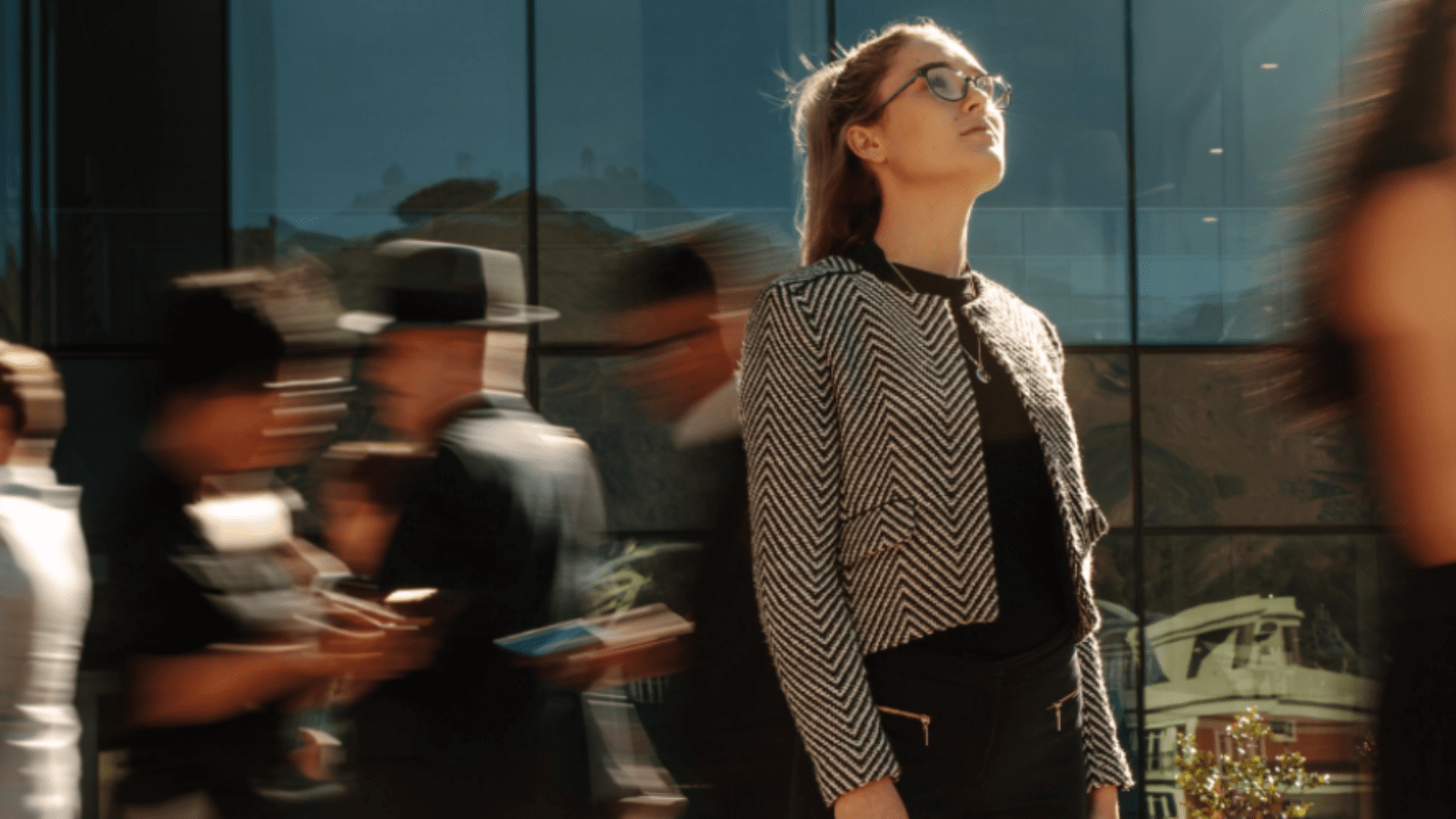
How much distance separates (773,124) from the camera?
6.35 m

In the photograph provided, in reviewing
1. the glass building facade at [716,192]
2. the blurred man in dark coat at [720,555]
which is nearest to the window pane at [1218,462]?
the glass building facade at [716,192]

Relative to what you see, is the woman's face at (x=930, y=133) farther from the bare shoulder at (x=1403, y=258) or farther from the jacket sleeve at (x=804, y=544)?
the bare shoulder at (x=1403, y=258)

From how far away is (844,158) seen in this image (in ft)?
6.19

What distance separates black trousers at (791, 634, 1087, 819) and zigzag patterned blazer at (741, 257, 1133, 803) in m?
0.05

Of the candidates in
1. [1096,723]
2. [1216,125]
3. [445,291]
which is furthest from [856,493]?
[1216,125]

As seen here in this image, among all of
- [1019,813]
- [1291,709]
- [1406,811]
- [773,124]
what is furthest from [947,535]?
[1291,709]

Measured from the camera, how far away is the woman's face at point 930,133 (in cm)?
178

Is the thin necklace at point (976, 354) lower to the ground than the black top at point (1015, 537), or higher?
higher

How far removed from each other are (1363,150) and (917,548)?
26.3 inches

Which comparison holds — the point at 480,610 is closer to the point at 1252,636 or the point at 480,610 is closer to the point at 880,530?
the point at 880,530

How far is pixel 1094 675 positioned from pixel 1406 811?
27.5 inches

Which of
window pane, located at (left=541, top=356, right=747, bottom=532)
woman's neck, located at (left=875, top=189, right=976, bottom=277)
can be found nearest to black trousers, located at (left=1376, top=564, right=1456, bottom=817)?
woman's neck, located at (left=875, top=189, right=976, bottom=277)

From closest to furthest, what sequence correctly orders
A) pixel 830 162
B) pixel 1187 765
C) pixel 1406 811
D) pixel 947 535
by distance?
pixel 1406 811 < pixel 947 535 < pixel 830 162 < pixel 1187 765

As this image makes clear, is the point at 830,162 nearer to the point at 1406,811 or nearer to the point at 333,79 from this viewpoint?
the point at 1406,811
